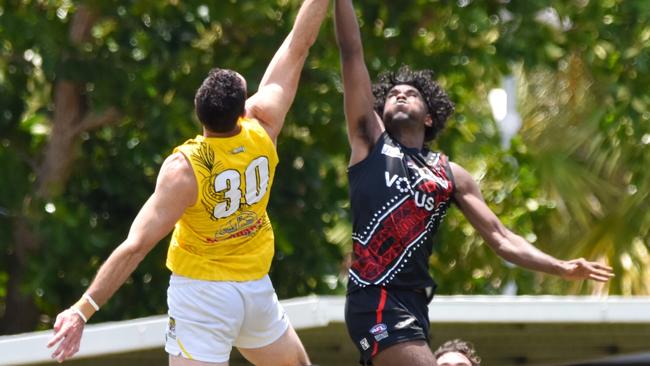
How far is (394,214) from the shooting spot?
610 centimetres

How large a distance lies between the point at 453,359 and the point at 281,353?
86 cm

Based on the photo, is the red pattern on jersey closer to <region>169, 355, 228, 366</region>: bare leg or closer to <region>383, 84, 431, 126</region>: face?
<region>383, 84, 431, 126</region>: face

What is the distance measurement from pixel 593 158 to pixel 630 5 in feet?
10.5

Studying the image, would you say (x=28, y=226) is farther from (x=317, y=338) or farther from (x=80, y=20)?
(x=317, y=338)

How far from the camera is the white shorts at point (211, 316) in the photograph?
19.3 feet

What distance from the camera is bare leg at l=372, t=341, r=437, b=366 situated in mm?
5926

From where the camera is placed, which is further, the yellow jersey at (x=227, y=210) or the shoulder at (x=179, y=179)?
the yellow jersey at (x=227, y=210)

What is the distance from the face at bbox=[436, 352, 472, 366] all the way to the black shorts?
0.51 meters

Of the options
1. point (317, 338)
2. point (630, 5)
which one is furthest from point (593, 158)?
point (317, 338)

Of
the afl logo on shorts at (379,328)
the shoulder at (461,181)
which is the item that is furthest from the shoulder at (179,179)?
the shoulder at (461,181)

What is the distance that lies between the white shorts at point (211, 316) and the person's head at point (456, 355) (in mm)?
904

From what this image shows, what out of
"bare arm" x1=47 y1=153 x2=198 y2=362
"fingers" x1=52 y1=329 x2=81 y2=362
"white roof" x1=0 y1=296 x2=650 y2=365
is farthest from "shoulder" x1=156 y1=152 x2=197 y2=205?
"white roof" x1=0 y1=296 x2=650 y2=365

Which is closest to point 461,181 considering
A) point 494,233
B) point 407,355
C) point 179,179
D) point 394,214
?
point 494,233

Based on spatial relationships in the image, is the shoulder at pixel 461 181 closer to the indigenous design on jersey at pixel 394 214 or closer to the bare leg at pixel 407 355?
the indigenous design on jersey at pixel 394 214
